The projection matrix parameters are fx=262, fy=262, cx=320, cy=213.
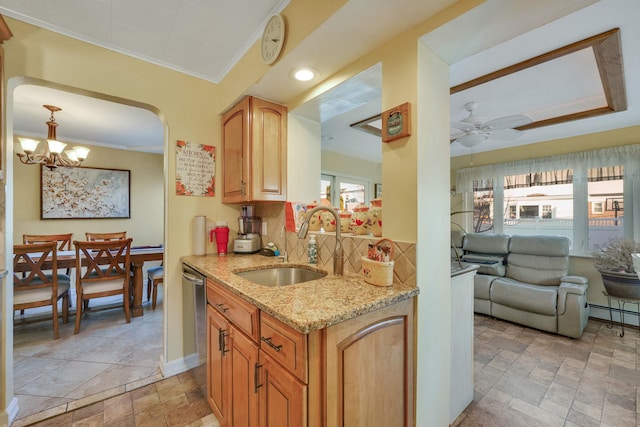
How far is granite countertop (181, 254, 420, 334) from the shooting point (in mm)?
902

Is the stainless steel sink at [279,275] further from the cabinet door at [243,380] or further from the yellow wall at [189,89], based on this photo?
the yellow wall at [189,89]

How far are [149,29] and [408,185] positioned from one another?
192cm

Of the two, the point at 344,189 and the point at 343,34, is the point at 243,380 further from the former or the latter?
the point at 344,189

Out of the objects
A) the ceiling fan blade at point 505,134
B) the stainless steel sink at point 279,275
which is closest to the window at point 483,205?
the ceiling fan blade at point 505,134

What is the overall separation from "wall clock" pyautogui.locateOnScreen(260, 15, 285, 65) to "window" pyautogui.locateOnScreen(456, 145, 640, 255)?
13.5 feet

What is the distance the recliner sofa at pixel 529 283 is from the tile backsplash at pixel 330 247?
8.59 feet

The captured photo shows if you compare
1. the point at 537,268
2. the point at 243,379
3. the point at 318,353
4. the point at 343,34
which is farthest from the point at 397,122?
the point at 537,268

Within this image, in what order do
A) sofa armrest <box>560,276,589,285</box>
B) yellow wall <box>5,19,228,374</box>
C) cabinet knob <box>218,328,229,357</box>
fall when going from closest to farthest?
cabinet knob <box>218,328,229,357</box>
yellow wall <box>5,19,228,374</box>
sofa armrest <box>560,276,589,285</box>

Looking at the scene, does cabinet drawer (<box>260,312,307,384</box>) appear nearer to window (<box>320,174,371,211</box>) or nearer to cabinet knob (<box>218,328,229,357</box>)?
cabinet knob (<box>218,328,229,357</box>)

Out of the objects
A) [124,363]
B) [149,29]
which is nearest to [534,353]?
[124,363]

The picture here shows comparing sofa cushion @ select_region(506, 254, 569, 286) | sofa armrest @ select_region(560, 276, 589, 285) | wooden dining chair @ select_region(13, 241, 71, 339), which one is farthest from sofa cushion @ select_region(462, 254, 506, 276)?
wooden dining chair @ select_region(13, 241, 71, 339)

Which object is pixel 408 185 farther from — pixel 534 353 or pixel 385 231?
pixel 534 353

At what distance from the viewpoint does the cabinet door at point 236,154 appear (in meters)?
2.03

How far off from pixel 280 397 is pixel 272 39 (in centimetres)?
184
